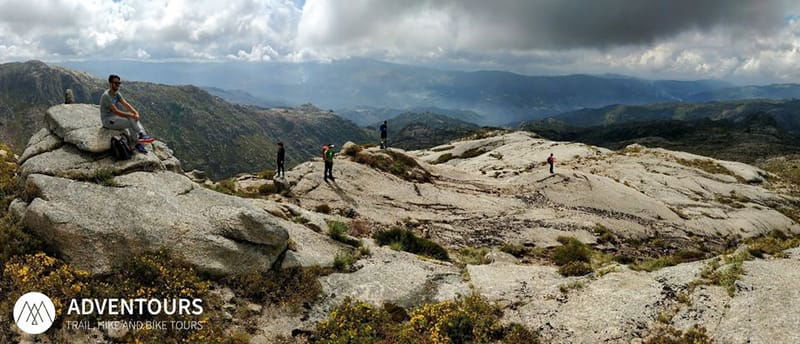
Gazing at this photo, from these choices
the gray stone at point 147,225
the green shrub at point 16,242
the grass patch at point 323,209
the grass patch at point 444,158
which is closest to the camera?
the green shrub at point 16,242

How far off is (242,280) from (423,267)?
330 inches

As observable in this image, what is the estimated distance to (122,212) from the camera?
1514cm

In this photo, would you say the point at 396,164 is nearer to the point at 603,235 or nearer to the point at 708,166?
the point at 603,235

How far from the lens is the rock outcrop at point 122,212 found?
14047mm

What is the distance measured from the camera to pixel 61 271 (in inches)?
509

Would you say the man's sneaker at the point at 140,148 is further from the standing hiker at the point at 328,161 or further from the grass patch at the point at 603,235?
the grass patch at the point at 603,235

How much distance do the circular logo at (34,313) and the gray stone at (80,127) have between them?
8404 mm

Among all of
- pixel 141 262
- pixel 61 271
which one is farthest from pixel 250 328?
pixel 61 271

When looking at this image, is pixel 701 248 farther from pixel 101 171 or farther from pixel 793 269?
pixel 101 171

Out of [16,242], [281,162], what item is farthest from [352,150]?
[16,242]

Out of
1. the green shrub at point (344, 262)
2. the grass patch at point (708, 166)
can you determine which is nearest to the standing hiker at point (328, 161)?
the green shrub at point (344, 262)

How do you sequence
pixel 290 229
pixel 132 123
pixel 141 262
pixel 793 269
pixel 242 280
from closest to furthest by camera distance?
pixel 141 262 < pixel 242 280 < pixel 793 269 < pixel 132 123 < pixel 290 229

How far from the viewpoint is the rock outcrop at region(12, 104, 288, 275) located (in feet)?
46.1

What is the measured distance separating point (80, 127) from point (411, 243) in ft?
59.4
